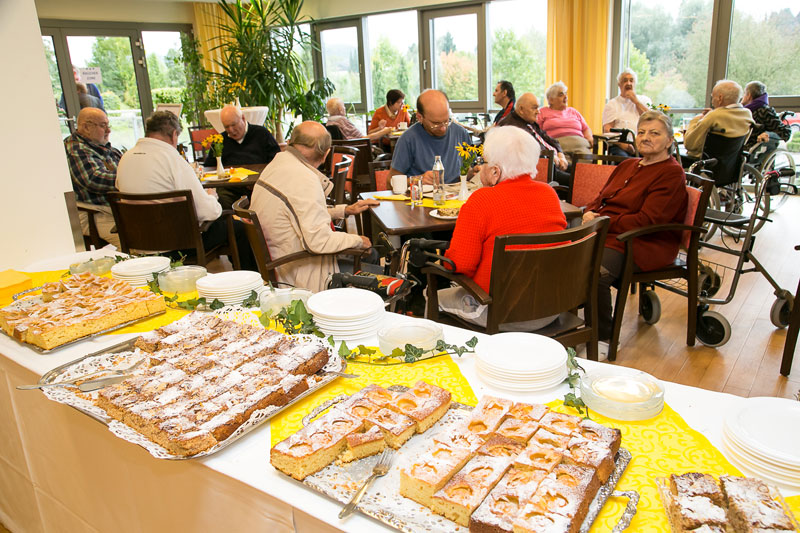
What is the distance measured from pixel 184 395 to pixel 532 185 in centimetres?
155

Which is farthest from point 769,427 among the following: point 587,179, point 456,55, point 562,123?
point 456,55

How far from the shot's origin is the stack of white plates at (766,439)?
96cm

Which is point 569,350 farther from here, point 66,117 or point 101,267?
point 66,117

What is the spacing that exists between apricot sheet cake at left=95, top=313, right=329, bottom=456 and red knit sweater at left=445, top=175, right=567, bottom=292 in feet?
3.35

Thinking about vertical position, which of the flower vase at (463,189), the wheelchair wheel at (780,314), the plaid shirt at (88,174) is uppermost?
the plaid shirt at (88,174)

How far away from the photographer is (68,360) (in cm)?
157

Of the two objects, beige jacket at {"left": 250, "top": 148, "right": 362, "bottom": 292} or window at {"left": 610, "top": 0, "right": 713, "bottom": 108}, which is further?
window at {"left": 610, "top": 0, "right": 713, "bottom": 108}

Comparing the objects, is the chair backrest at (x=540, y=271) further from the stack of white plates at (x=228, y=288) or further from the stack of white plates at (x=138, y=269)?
the stack of white plates at (x=138, y=269)

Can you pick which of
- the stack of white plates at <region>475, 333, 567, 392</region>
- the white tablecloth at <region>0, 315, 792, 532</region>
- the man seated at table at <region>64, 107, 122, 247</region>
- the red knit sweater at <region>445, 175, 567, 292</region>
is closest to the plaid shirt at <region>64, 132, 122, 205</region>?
the man seated at table at <region>64, 107, 122, 247</region>

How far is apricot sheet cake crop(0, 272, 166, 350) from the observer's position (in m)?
1.65

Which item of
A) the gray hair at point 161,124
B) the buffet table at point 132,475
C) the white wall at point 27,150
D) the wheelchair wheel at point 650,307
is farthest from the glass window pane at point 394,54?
the buffet table at point 132,475

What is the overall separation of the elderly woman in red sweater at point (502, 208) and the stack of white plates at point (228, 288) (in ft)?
2.74

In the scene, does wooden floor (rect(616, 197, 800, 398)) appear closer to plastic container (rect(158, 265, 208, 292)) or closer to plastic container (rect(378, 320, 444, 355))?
plastic container (rect(378, 320, 444, 355))

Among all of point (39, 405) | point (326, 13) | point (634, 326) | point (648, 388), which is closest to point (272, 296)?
point (39, 405)
